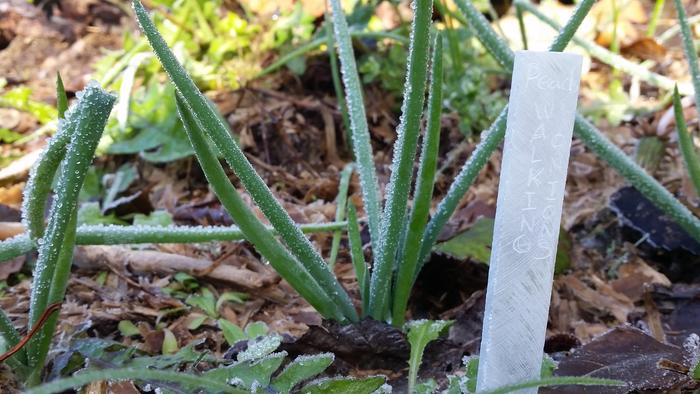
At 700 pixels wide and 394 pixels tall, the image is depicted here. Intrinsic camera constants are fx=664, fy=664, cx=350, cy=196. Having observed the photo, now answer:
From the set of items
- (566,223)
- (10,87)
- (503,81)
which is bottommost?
(566,223)

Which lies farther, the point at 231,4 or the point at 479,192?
the point at 231,4

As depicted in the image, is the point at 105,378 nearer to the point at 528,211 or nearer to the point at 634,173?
the point at 528,211

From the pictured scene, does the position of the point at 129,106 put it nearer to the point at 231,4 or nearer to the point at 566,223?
the point at 231,4

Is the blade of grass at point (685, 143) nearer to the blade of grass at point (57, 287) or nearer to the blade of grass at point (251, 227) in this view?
the blade of grass at point (251, 227)

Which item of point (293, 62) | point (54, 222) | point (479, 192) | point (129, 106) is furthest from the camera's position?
point (293, 62)

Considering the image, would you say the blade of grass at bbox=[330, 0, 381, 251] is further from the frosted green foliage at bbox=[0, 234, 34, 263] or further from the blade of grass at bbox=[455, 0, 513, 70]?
the frosted green foliage at bbox=[0, 234, 34, 263]

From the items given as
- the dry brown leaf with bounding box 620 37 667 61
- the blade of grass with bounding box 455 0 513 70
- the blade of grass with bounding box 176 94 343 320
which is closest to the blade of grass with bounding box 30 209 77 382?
the blade of grass with bounding box 176 94 343 320

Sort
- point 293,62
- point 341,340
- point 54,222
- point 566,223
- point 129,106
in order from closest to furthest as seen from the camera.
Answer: point 54,222 → point 341,340 → point 566,223 → point 129,106 → point 293,62

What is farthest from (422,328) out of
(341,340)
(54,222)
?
(54,222)
